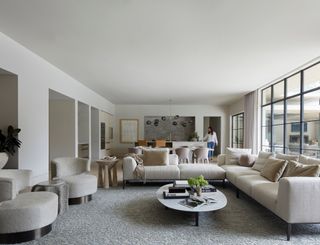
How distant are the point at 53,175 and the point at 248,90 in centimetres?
655

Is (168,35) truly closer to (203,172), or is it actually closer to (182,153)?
(203,172)

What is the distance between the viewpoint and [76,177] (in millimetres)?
4199

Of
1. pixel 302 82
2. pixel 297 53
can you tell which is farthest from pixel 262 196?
pixel 302 82

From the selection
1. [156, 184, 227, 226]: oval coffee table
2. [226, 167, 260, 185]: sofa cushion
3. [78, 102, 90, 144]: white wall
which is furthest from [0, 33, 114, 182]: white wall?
[226, 167, 260, 185]: sofa cushion

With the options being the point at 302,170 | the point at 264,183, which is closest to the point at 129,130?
the point at 264,183

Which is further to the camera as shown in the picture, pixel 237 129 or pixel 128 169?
pixel 237 129

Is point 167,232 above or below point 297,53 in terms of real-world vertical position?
below

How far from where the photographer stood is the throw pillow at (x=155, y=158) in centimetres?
564

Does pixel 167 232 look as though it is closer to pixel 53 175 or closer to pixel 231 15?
pixel 53 175

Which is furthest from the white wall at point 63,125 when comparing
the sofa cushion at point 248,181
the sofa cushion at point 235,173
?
the sofa cushion at point 248,181

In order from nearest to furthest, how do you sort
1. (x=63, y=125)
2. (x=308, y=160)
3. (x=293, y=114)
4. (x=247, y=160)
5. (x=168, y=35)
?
1. (x=168, y=35)
2. (x=308, y=160)
3. (x=247, y=160)
4. (x=293, y=114)
5. (x=63, y=125)

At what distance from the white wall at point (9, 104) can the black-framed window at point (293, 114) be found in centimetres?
594

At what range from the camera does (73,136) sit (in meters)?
6.82

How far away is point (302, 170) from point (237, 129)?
7.87 meters
